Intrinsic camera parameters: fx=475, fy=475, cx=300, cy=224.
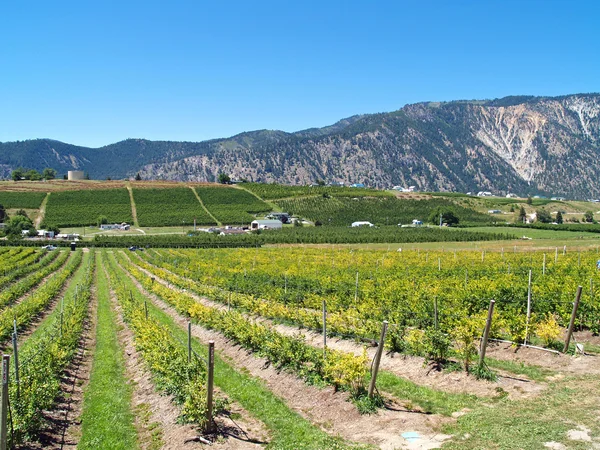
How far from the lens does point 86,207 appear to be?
124500 mm

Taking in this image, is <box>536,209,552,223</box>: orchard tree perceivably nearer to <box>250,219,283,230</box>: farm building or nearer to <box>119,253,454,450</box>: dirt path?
<box>250,219,283,230</box>: farm building

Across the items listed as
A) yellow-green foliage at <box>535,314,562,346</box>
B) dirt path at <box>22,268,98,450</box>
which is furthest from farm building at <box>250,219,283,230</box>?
yellow-green foliage at <box>535,314,562,346</box>

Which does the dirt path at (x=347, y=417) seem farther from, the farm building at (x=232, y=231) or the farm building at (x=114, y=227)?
the farm building at (x=114, y=227)

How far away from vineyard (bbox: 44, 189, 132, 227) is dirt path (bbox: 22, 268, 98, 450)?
331 feet

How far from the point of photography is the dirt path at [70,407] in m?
11.0

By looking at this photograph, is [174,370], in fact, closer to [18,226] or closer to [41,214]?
[18,226]

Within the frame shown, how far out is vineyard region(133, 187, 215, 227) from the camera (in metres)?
116

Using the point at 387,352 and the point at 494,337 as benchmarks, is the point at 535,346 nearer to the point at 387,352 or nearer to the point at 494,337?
the point at 494,337

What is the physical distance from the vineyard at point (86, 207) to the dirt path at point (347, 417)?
109m

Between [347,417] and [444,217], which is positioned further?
[444,217]

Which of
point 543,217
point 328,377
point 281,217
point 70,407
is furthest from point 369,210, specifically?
point 70,407

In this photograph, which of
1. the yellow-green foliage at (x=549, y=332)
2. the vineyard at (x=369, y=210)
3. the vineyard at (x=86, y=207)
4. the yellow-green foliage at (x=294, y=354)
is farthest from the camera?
the vineyard at (x=369, y=210)

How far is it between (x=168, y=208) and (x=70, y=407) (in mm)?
119758

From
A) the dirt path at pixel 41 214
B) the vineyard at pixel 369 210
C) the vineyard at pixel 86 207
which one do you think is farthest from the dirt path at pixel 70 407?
the vineyard at pixel 369 210
